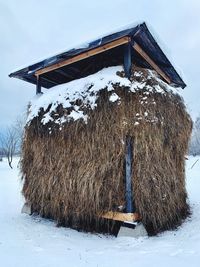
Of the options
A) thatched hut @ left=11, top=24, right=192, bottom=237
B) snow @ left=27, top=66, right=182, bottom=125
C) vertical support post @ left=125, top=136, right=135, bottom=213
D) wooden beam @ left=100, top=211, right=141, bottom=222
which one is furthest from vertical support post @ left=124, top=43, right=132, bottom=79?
wooden beam @ left=100, top=211, right=141, bottom=222

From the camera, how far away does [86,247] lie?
175 inches

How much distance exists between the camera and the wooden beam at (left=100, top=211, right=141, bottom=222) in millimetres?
4961

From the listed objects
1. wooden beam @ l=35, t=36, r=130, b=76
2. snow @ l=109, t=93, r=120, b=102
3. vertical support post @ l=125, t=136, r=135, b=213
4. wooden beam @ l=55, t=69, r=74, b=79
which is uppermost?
wooden beam @ l=55, t=69, r=74, b=79

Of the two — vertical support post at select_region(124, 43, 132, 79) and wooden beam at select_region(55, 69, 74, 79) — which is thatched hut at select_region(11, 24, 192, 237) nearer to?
vertical support post at select_region(124, 43, 132, 79)

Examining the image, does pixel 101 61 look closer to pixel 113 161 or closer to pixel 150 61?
pixel 150 61

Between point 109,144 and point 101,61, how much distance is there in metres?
3.01

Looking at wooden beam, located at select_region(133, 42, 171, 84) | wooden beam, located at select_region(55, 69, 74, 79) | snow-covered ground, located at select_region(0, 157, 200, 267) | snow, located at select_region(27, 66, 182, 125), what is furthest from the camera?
wooden beam, located at select_region(55, 69, 74, 79)

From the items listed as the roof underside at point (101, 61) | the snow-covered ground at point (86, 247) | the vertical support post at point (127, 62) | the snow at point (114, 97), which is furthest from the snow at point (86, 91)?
the snow-covered ground at point (86, 247)

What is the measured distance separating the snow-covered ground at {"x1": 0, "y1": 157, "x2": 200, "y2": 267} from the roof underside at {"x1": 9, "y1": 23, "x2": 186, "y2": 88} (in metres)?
3.80

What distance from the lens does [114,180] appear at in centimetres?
515

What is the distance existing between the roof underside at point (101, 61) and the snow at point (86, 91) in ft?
2.14

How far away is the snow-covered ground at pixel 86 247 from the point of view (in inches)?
144

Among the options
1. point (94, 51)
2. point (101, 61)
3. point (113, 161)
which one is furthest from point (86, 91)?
point (101, 61)

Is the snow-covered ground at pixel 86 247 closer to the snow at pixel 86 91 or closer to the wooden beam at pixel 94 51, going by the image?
the snow at pixel 86 91
